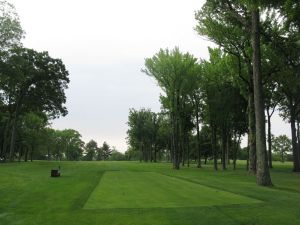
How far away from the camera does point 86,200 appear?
627 inches

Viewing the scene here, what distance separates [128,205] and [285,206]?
582cm

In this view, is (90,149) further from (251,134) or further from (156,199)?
(156,199)

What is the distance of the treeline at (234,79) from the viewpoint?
31.3 meters

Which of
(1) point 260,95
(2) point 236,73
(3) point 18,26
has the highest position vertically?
(3) point 18,26

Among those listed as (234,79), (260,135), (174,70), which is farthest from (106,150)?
(260,135)

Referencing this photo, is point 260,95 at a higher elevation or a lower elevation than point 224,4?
lower

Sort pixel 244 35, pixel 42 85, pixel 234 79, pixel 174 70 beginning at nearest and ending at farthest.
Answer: pixel 244 35
pixel 234 79
pixel 174 70
pixel 42 85

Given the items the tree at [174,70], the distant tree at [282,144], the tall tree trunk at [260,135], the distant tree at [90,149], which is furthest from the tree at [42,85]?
the distant tree at [90,149]

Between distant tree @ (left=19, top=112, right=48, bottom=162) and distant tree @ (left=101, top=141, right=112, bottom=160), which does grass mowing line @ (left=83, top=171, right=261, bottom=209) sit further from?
distant tree @ (left=101, top=141, right=112, bottom=160)

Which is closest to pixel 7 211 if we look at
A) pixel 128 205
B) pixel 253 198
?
pixel 128 205

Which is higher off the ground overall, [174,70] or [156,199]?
[174,70]

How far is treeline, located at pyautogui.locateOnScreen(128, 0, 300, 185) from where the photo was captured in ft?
103

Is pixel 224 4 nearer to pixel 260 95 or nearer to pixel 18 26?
pixel 260 95

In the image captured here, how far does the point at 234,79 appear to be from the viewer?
4441 cm
